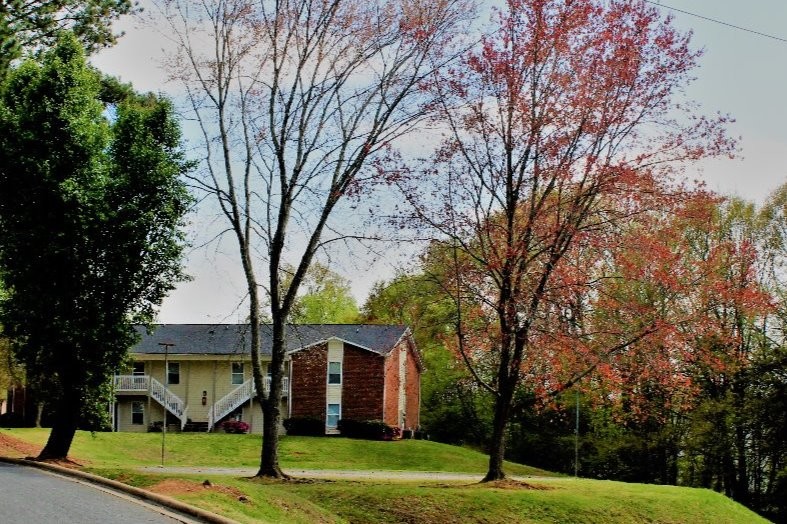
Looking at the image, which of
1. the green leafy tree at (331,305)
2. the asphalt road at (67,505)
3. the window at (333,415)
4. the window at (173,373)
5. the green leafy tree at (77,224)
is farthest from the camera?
the green leafy tree at (331,305)

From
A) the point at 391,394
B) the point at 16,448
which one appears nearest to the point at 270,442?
the point at 16,448

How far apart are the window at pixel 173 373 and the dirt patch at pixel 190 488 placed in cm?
4066

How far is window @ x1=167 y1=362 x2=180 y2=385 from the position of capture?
57.1 m

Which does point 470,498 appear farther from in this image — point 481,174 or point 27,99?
point 27,99

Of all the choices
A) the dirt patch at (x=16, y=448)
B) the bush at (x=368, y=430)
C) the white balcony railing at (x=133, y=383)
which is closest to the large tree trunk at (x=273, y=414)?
the dirt patch at (x=16, y=448)

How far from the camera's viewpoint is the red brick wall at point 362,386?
53531mm

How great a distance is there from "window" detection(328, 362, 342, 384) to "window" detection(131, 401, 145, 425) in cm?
1081

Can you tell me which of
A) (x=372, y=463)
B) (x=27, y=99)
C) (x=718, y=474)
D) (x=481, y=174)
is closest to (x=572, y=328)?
(x=481, y=174)

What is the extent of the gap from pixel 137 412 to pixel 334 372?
11.5 m

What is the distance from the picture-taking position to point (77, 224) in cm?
2455

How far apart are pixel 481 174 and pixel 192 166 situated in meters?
7.40

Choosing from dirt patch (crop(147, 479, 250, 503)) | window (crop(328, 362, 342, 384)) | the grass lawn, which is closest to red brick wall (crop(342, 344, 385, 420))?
window (crop(328, 362, 342, 384))

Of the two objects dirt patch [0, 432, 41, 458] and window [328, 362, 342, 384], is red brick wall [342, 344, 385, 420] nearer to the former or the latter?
window [328, 362, 342, 384]

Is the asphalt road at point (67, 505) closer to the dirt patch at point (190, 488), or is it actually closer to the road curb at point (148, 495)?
the road curb at point (148, 495)
